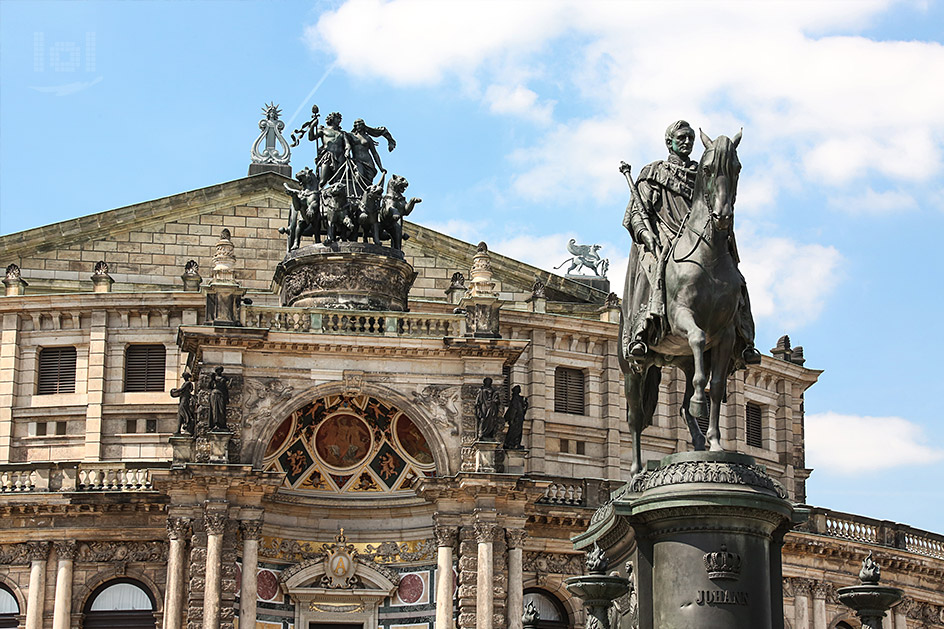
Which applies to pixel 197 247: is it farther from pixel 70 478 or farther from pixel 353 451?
pixel 353 451

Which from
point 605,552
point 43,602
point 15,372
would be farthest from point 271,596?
point 605,552

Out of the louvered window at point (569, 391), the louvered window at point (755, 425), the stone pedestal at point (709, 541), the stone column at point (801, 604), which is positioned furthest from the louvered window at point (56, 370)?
the stone pedestal at point (709, 541)

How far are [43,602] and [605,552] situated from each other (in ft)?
118

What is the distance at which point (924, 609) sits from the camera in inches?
2343

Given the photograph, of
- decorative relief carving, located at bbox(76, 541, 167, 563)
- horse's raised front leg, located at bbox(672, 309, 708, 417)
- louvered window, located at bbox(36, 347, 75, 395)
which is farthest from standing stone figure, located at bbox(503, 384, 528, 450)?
horse's raised front leg, located at bbox(672, 309, 708, 417)

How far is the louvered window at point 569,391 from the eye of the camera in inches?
2260

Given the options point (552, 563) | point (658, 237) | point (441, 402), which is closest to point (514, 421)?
point (441, 402)

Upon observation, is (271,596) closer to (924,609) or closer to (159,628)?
(159,628)

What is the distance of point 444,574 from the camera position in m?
45.5

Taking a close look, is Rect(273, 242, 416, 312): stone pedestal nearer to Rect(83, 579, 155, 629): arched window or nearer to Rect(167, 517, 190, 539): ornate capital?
Rect(167, 517, 190, 539): ornate capital

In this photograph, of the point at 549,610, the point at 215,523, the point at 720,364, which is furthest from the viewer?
the point at 549,610

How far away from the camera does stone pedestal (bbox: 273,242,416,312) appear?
160 ft

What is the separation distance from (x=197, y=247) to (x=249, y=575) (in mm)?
18555

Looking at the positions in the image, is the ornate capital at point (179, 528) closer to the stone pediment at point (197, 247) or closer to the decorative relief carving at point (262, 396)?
the decorative relief carving at point (262, 396)
